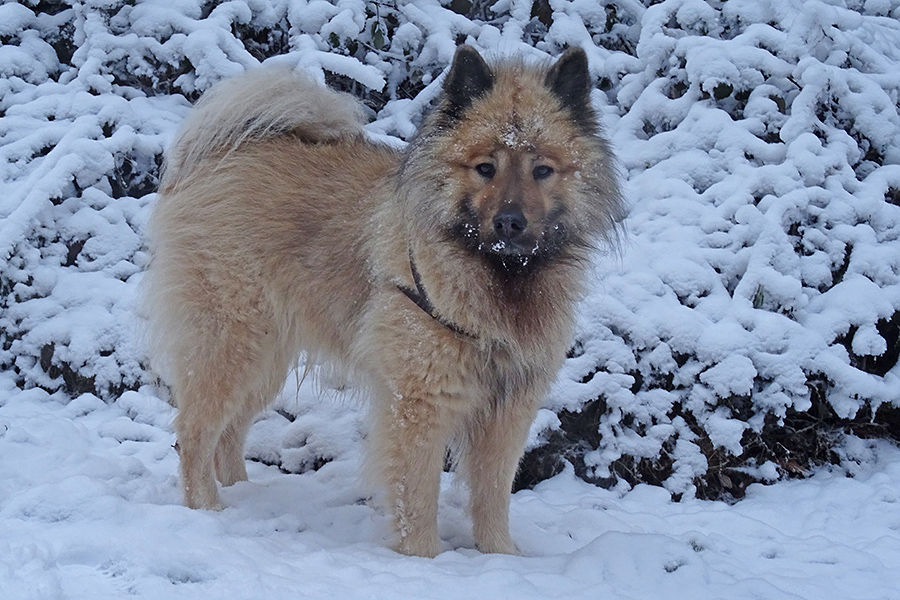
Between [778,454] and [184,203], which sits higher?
[184,203]

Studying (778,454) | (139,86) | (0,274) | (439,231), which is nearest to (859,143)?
(778,454)

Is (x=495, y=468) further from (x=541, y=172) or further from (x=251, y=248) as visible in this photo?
(x=251, y=248)

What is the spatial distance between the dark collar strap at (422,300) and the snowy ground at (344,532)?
2.90 ft

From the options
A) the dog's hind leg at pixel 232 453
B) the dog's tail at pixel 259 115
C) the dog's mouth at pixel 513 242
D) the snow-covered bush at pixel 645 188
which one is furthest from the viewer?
the snow-covered bush at pixel 645 188

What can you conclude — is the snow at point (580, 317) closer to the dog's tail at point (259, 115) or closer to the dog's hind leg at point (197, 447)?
the dog's hind leg at point (197, 447)

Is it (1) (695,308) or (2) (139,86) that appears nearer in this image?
(1) (695,308)

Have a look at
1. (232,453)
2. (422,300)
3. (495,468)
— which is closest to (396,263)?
(422,300)

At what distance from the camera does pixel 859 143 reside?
5.14 metres

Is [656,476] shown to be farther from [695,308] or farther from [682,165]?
[682,165]

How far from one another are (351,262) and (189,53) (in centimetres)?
316

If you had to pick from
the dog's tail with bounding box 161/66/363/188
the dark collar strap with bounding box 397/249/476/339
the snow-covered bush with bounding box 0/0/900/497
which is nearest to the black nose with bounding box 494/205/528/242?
the dark collar strap with bounding box 397/249/476/339

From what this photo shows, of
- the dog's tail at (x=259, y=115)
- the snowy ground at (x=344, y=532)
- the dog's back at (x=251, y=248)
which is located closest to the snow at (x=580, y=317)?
the snowy ground at (x=344, y=532)

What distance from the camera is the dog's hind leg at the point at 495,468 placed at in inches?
128

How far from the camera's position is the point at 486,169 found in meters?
2.88
